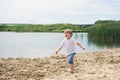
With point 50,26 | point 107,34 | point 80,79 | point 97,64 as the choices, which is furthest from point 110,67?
point 50,26

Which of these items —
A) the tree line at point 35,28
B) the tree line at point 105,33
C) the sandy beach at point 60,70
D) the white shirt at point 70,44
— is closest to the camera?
the sandy beach at point 60,70

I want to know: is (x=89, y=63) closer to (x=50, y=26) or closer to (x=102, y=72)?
(x=102, y=72)

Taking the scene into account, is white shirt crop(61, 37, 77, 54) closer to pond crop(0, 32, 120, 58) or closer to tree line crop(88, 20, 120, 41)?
pond crop(0, 32, 120, 58)

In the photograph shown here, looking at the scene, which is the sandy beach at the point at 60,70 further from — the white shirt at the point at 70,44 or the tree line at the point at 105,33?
the tree line at the point at 105,33

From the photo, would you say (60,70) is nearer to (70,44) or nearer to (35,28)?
(70,44)

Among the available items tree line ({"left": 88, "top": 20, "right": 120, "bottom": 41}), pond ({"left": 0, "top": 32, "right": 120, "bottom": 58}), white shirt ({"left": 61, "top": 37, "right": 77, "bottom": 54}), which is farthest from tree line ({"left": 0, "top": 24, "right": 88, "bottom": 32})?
white shirt ({"left": 61, "top": 37, "right": 77, "bottom": 54})

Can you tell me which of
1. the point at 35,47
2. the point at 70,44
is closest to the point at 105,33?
the point at 35,47

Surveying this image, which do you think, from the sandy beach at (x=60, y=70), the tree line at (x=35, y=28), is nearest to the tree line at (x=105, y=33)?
the tree line at (x=35, y=28)

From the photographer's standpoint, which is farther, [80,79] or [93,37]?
[93,37]

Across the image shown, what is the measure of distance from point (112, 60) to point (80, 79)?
3578mm

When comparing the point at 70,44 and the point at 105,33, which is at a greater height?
the point at 70,44

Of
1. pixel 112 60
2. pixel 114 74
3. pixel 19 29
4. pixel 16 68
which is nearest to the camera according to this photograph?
pixel 114 74

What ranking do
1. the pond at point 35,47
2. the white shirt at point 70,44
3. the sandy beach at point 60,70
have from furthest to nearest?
1. the pond at point 35,47
2. the white shirt at point 70,44
3. the sandy beach at point 60,70

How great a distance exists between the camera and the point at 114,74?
913 centimetres
